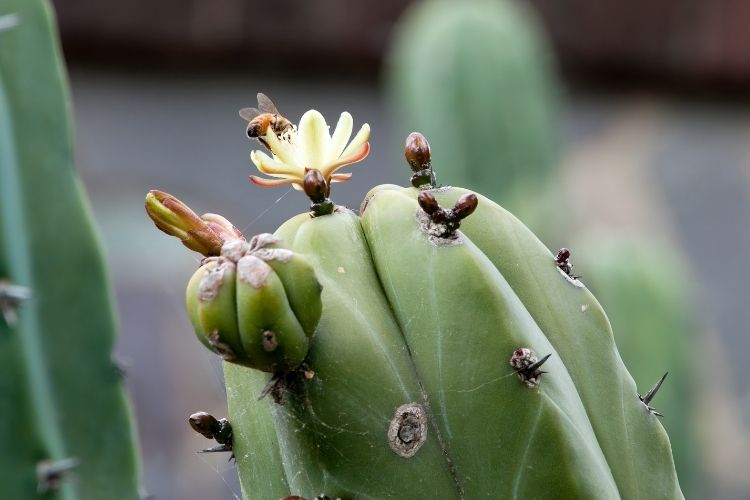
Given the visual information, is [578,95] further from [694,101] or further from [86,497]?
[86,497]

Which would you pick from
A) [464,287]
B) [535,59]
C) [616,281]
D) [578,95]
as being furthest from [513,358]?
[578,95]

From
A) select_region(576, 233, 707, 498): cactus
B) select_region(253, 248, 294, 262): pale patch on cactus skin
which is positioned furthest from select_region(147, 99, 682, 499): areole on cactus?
select_region(576, 233, 707, 498): cactus

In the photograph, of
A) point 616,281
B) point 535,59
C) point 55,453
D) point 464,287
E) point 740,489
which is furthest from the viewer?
point 740,489

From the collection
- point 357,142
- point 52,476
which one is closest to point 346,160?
point 357,142

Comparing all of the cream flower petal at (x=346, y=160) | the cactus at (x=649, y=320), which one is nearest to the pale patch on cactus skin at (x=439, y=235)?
the cream flower petal at (x=346, y=160)

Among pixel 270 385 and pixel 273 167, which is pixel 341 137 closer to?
pixel 273 167

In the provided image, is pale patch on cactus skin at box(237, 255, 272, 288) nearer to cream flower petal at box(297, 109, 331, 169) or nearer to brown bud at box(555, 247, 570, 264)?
cream flower petal at box(297, 109, 331, 169)

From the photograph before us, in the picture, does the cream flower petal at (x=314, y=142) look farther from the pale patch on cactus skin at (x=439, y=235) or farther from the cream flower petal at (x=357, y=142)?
the pale patch on cactus skin at (x=439, y=235)
